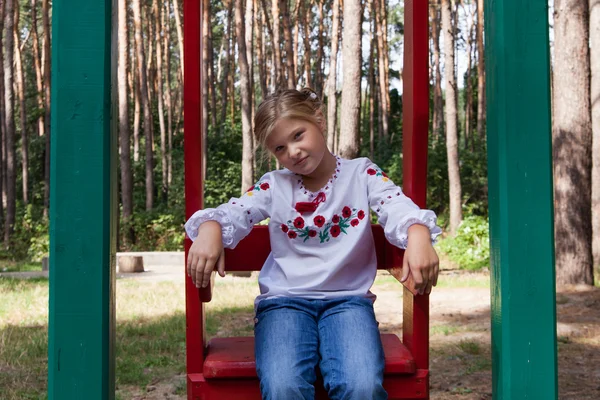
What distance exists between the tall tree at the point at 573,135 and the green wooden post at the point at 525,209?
240 inches

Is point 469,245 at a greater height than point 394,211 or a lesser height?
lesser

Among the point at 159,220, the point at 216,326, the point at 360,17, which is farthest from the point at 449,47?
the point at 216,326

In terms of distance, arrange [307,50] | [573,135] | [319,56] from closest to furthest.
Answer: [573,135], [307,50], [319,56]

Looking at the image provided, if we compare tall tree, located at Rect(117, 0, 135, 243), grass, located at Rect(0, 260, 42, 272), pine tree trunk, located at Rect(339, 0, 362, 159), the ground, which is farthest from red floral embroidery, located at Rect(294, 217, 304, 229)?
tall tree, located at Rect(117, 0, 135, 243)

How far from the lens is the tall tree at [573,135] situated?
24.3 ft

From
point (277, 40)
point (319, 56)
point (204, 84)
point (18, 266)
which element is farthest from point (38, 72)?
point (204, 84)

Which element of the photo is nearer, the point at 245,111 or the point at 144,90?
the point at 245,111

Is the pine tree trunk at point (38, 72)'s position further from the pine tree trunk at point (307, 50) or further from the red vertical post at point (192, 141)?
the red vertical post at point (192, 141)

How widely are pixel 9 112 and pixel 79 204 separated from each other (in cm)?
1425

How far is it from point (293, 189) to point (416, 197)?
401 millimetres

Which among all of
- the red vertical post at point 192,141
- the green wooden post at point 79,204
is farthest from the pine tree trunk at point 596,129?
the green wooden post at point 79,204

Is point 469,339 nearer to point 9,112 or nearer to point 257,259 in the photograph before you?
point 257,259

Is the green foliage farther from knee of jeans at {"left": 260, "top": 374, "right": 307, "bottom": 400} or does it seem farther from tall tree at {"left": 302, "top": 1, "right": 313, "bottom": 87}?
tall tree at {"left": 302, "top": 1, "right": 313, "bottom": 87}

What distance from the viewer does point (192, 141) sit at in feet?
6.62
